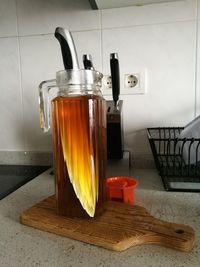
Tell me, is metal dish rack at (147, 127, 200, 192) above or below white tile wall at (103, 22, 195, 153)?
below

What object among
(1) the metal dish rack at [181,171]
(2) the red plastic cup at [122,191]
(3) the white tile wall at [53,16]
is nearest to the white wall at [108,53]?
(3) the white tile wall at [53,16]

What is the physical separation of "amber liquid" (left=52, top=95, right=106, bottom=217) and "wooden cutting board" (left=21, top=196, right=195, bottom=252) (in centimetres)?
2

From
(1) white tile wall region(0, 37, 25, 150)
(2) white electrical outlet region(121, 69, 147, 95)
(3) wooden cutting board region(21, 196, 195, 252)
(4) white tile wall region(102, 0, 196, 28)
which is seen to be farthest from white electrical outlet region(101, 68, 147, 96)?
(3) wooden cutting board region(21, 196, 195, 252)

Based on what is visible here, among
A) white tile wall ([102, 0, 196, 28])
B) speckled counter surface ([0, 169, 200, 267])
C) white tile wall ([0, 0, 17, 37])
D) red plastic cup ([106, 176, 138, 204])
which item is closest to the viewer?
speckled counter surface ([0, 169, 200, 267])

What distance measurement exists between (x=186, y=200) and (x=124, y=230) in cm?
20

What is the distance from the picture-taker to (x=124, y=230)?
1.11 ft

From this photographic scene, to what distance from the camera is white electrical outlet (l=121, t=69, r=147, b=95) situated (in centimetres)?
79

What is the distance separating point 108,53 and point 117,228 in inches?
24.3

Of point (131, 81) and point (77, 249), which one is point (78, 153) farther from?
point (131, 81)

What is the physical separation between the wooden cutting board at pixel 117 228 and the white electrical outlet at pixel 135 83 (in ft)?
1.52

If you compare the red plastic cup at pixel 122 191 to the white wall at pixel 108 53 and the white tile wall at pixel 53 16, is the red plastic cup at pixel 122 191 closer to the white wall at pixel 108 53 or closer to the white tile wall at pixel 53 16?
the white wall at pixel 108 53

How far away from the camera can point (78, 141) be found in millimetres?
389

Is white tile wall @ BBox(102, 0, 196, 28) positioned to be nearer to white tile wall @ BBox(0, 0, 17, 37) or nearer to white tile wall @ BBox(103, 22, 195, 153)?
white tile wall @ BBox(103, 22, 195, 153)

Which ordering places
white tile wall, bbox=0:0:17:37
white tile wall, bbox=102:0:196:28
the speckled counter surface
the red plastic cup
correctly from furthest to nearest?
white tile wall, bbox=0:0:17:37 → white tile wall, bbox=102:0:196:28 → the red plastic cup → the speckled counter surface
